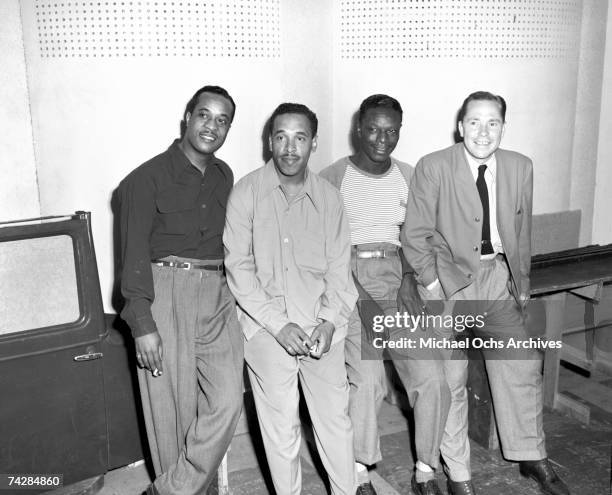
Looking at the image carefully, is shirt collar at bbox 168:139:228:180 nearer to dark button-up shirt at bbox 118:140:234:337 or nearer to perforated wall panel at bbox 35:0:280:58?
dark button-up shirt at bbox 118:140:234:337

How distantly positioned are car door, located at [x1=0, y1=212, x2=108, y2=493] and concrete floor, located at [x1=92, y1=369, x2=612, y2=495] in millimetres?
439

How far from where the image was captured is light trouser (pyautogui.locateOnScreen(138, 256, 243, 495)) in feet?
8.15

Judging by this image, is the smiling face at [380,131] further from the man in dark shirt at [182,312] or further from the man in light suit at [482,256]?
the man in dark shirt at [182,312]

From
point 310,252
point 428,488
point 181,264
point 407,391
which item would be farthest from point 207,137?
point 428,488

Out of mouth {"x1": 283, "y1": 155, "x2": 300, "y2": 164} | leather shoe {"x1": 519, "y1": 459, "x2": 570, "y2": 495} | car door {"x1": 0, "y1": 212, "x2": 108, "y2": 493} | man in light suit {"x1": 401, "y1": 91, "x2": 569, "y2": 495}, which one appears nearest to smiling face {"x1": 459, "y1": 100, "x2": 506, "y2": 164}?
man in light suit {"x1": 401, "y1": 91, "x2": 569, "y2": 495}

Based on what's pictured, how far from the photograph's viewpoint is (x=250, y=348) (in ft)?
8.52

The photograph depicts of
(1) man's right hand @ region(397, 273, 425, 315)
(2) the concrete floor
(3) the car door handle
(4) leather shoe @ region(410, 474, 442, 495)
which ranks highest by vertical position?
(1) man's right hand @ region(397, 273, 425, 315)

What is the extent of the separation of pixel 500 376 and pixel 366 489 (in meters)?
0.82

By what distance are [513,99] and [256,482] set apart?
107 inches

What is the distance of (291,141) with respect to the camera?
258cm

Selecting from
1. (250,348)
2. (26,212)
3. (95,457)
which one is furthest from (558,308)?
(26,212)

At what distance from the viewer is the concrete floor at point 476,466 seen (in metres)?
2.89

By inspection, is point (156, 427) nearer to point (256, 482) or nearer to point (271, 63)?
point (256, 482)

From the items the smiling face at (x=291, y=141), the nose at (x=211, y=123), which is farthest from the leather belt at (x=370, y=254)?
the nose at (x=211, y=123)
